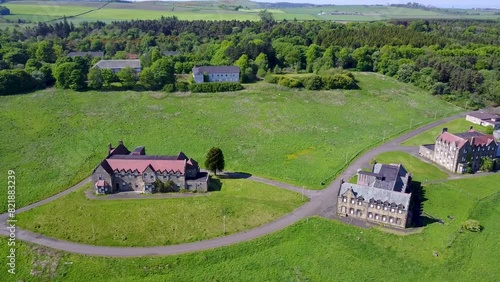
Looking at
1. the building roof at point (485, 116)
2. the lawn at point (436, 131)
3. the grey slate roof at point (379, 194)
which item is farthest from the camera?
the building roof at point (485, 116)

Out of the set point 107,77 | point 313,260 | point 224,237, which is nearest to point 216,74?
point 107,77

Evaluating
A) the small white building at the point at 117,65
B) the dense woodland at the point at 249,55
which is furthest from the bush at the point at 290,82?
the small white building at the point at 117,65

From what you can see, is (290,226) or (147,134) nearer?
(290,226)

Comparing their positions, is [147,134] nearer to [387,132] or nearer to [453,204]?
[387,132]

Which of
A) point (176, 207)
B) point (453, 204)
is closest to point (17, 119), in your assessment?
point (176, 207)

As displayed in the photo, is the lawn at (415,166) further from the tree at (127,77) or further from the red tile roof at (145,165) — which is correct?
the tree at (127,77)

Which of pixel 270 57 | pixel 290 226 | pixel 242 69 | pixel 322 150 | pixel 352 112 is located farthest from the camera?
pixel 270 57
